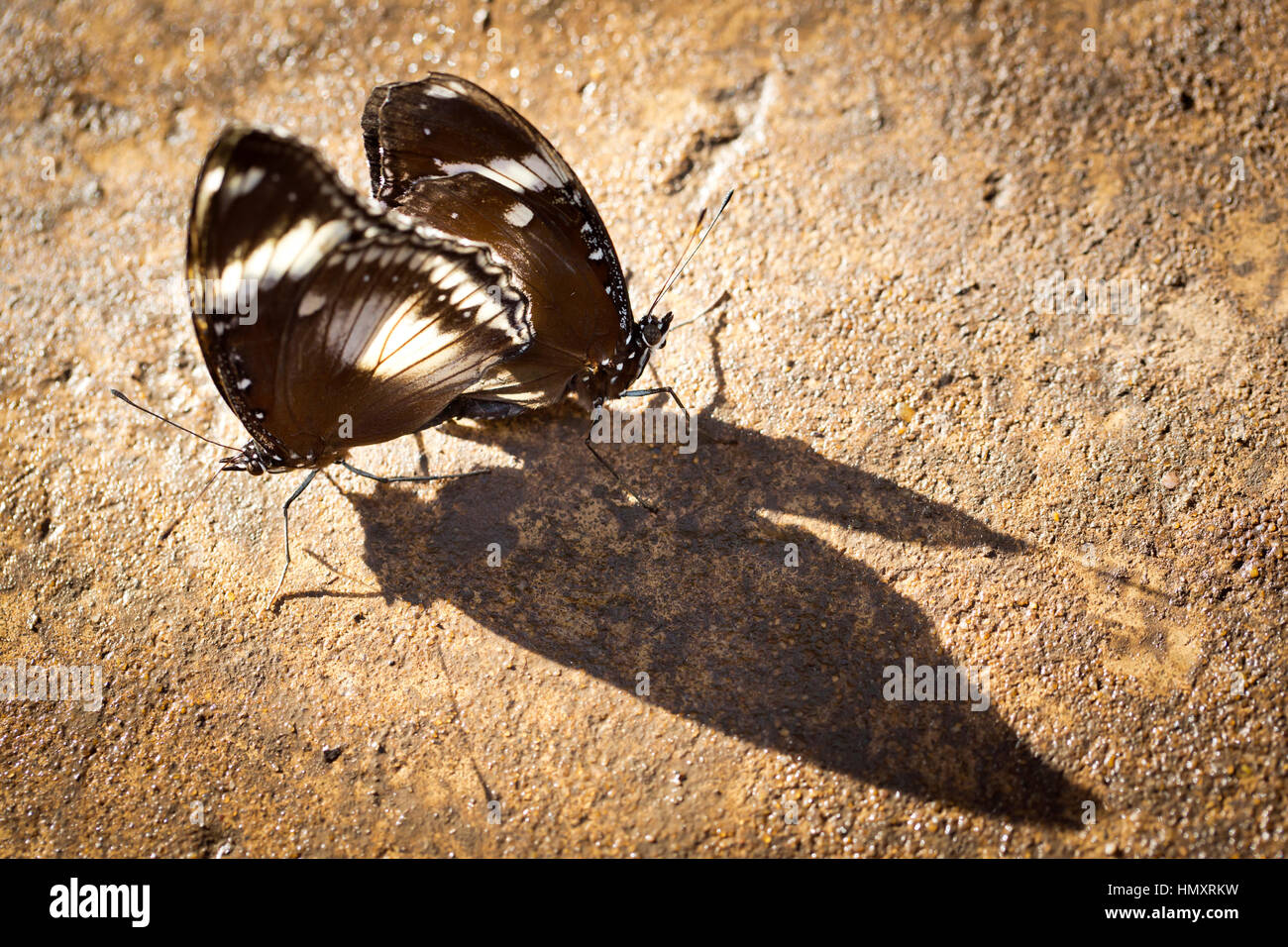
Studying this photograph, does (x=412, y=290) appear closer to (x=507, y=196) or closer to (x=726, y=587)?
(x=507, y=196)

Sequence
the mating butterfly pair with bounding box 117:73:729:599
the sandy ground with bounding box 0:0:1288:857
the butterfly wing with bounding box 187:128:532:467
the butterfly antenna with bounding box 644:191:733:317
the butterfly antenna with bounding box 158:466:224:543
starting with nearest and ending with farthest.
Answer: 1. the butterfly wing with bounding box 187:128:532:467
2. the mating butterfly pair with bounding box 117:73:729:599
3. the sandy ground with bounding box 0:0:1288:857
4. the butterfly antenna with bounding box 158:466:224:543
5. the butterfly antenna with bounding box 644:191:733:317

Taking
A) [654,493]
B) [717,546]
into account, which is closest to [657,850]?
[717,546]

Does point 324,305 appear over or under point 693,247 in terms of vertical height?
under

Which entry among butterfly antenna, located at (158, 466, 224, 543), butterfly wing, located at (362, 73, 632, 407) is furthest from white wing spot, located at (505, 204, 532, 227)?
butterfly antenna, located at (158, 466, 224, 543)

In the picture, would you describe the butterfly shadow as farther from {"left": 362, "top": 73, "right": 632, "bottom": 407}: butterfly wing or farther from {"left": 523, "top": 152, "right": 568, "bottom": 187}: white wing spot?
{"left": 523, "top": 152, "right": 568, "bottom": 187}: white wing spot

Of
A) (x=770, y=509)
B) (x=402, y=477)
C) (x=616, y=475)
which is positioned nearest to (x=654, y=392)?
(x=616, y=475)
